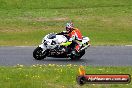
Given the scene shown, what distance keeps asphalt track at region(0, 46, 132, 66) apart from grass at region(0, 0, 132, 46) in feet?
10.8

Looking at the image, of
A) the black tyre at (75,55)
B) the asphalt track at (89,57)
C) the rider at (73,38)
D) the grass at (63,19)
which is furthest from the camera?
the grass at (63,19)

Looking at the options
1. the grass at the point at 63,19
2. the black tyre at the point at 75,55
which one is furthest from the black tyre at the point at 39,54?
the grass at the point at 63,19

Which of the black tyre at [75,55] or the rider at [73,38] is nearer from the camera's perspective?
the rider at [73,38]

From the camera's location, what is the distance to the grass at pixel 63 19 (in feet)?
101

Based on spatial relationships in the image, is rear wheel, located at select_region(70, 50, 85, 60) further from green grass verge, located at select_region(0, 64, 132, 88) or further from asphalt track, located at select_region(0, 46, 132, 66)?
green grass verge, located at select_region(0, 64, 132, 88)

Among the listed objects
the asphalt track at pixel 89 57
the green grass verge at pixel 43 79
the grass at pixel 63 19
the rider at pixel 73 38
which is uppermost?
the green grass verge at pixel 43 79

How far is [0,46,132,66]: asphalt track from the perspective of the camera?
2012 cm

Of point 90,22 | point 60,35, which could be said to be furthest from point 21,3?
point 60,35

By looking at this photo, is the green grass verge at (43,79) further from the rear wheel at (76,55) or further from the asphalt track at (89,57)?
the rear wheel at (76,55)

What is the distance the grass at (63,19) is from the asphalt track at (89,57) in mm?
3303

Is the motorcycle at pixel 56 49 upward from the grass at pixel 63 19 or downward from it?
upward

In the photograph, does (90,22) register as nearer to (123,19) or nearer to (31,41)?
(123,19)

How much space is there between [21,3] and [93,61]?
27.0m

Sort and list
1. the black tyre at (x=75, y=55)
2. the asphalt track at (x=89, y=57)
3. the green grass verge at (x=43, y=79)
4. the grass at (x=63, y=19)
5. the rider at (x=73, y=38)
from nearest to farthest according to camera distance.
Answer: the green grass verge at (x=43, y=79), the asphalt track at (x=89, y=57), the rider at (x=73, y=38), the black tyre at (x=75, y=55), the grass at (x=63, y=19)
